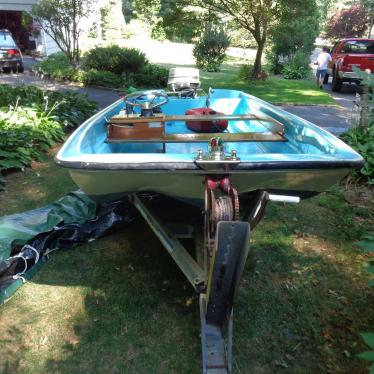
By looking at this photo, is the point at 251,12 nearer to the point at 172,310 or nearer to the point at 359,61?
the point at 359,61

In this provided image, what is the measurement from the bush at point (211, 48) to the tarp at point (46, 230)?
17.1 meters

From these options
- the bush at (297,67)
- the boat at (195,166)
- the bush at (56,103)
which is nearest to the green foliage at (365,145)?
the boat at (195,166)

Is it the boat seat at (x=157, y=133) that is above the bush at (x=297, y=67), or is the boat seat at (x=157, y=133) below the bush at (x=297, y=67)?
below

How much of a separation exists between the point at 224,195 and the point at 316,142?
1413 millimetres

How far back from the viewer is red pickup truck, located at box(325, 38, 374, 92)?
1395 centimetres

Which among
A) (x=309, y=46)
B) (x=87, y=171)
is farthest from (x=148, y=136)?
(x=309, y=46)

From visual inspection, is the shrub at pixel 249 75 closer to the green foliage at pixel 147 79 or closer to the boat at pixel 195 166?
the green foliage at pixel 147 79

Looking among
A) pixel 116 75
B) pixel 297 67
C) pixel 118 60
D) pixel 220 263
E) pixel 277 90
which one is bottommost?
pixel 220 263

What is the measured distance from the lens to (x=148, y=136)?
3.76 m

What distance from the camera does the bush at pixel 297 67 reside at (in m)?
18.6

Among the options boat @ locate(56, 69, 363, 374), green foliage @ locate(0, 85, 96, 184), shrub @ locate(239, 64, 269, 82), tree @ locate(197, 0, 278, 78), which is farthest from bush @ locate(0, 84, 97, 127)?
shrub @ locate(239, 64, 269, 82)

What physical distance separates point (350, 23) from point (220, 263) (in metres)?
40.4

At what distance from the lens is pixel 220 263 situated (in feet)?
7.70

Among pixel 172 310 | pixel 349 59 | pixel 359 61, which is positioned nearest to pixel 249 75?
pixel 349 59
